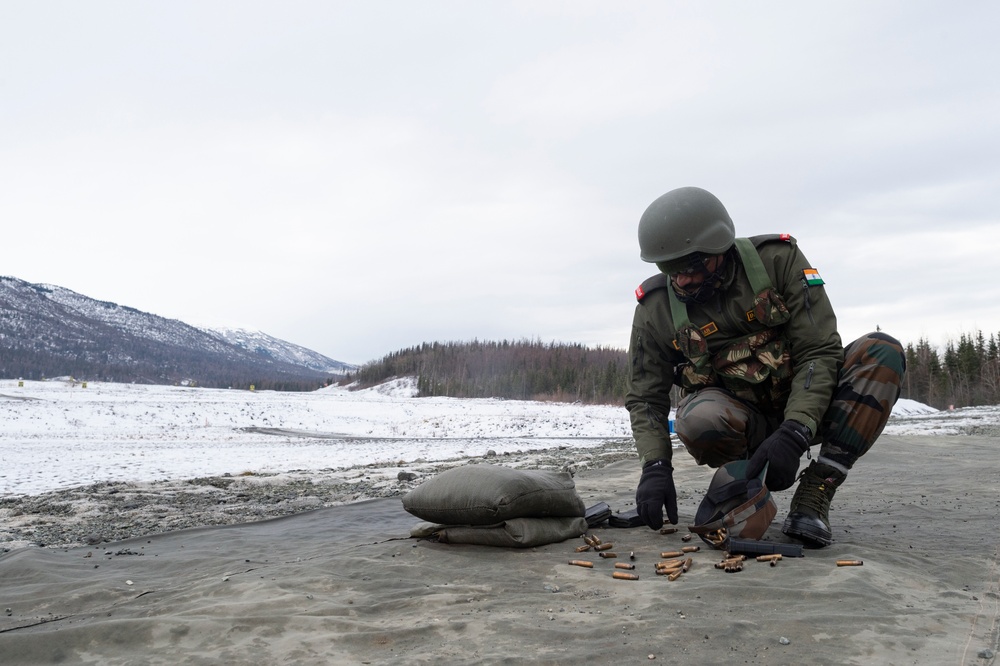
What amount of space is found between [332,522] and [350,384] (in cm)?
11183

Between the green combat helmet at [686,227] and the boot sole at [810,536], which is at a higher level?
the green combat helmet at [686,227]

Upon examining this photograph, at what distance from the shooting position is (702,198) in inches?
149

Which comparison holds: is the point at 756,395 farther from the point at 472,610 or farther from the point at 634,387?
the point at 472,610

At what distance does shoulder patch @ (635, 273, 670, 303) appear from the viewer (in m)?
4.13

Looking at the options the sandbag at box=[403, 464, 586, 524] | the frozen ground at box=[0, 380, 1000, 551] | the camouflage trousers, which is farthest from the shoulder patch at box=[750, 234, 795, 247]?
the frozen ground at box=[0, 380, 1000, 551]

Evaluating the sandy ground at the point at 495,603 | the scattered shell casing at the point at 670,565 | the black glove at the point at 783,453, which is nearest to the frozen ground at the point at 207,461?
the sandy ground at the point at 495,603

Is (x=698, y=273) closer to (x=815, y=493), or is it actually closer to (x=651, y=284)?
(x=651, y=284)

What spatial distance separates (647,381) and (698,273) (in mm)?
753

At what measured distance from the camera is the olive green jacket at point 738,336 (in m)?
3.56

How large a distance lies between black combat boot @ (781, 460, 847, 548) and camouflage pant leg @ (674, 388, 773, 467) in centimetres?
37

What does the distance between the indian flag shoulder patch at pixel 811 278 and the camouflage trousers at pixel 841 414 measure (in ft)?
1.30

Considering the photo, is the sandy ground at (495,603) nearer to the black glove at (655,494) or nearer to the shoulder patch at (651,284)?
the black glove at (655,494)

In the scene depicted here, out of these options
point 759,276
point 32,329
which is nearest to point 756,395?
point 759,276

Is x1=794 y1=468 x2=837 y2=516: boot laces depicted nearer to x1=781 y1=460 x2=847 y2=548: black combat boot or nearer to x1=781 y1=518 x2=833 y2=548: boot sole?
x1=781 y1=460 x2=847 y2=548: black combat boot
